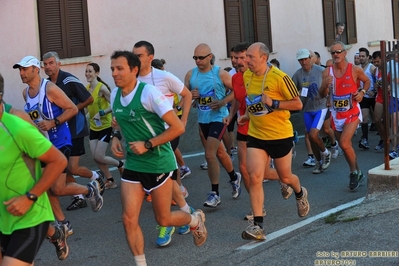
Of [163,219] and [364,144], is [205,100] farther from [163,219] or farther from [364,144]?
[364,144]

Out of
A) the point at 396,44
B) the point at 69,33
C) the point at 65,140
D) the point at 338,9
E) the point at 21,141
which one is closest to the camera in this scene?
the point at 21,141

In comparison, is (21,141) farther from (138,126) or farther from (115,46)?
(115,46)

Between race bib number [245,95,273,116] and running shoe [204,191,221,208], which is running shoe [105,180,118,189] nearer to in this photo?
running shoe [204,191,221,208]

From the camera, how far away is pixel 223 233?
25.5ft

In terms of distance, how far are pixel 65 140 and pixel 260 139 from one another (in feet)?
6.63

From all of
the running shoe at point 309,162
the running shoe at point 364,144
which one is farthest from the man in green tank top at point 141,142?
the running shoe at point 364,144

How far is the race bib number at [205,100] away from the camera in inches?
373

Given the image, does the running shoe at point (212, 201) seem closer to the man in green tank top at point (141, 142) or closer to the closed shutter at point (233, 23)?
the man in green tank top at point (141, 142)

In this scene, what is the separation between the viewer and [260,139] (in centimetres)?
753

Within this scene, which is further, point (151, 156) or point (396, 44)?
point (396, 44)

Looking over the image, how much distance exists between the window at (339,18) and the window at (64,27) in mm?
9137

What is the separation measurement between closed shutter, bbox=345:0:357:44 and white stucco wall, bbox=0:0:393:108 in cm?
Answer: 295

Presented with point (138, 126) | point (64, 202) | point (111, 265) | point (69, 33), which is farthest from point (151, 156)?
point (69, 33)

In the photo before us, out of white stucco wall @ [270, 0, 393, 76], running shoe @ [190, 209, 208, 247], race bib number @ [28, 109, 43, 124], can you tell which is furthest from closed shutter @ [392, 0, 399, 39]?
running shoe @ [190, 209, 208, 247]
